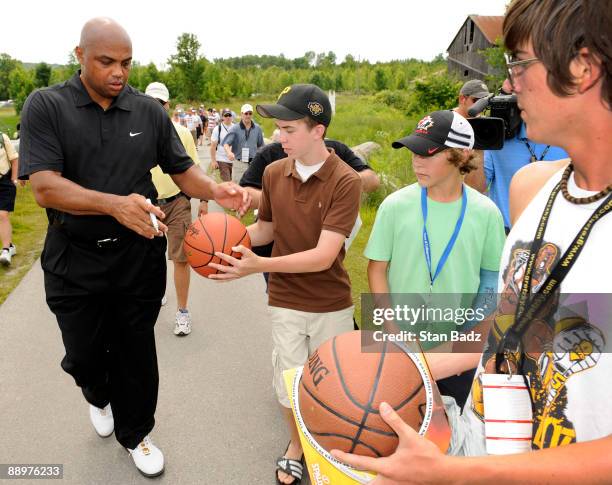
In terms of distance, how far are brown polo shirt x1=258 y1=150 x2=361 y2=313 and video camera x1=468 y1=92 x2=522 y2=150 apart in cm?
169

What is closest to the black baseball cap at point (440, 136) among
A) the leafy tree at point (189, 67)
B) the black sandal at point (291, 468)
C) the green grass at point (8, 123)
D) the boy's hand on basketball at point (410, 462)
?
the boy's hand on basketball at point (410, 462)

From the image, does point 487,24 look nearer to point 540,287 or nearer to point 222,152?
point 222,152

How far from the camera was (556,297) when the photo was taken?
1.31m

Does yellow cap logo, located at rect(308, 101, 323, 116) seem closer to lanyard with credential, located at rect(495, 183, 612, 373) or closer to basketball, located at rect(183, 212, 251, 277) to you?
basketball, located at rect(183, 212, 251, 277)

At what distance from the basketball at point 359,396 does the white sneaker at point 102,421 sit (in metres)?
2.53

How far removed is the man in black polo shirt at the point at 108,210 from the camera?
2719 mm

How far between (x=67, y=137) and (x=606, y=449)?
9.36 ft

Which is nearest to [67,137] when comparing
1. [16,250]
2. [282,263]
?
[282,263]

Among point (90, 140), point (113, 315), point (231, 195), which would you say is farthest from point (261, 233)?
point (90, 140)

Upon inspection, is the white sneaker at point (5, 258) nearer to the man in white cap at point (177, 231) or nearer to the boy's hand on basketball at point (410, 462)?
the man in white cap at point (177, 231)

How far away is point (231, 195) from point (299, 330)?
105 centimetres

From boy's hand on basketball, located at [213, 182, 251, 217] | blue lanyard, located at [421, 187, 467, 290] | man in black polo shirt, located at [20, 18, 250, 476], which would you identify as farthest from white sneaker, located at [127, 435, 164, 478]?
blue lanyard, located at [421, 187, 467, 290]

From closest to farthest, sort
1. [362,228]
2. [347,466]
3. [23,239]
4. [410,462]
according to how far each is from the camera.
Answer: [410,462] → [347,466] → [362,228] → [23,239]

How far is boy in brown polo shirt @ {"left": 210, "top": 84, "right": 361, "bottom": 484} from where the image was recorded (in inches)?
116
